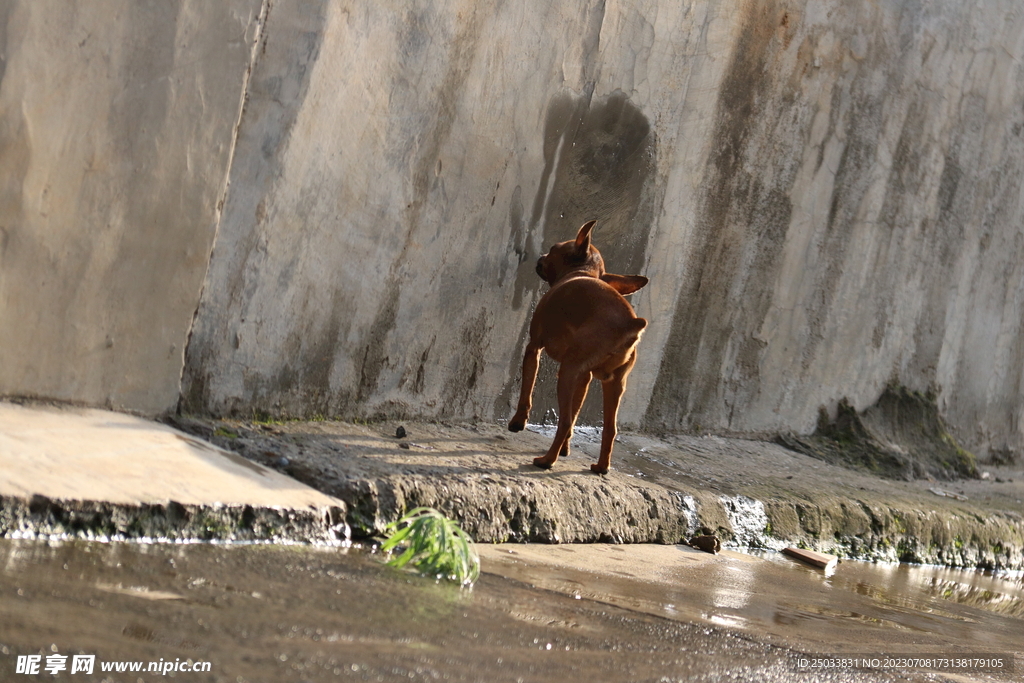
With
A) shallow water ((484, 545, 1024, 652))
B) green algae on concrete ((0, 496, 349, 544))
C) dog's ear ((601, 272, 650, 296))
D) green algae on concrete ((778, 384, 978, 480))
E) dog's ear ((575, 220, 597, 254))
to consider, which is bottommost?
shallow water ((484, 545, 1024, 652))

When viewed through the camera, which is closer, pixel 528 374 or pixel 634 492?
pixel 634 492

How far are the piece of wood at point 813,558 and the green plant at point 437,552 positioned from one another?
7.54 feet

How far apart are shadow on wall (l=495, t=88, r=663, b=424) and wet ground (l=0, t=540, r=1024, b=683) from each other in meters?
1.95

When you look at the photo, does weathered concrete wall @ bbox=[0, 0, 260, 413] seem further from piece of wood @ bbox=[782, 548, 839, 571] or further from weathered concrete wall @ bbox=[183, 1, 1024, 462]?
piece of wood @ bbox=[782, 548, 839, 571]

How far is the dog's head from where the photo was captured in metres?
4.79

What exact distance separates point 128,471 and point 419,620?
1.15 meters

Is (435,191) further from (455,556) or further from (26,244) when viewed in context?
(455,556)

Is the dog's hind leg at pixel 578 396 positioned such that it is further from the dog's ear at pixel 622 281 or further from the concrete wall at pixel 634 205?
the concrete wall at pixel 634 205

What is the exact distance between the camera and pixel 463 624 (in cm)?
230

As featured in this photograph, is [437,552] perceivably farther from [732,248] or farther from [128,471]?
[732,248]

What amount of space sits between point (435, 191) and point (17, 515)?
8.89ft

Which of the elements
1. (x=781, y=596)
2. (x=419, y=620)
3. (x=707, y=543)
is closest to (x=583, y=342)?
(x=707, y=543)

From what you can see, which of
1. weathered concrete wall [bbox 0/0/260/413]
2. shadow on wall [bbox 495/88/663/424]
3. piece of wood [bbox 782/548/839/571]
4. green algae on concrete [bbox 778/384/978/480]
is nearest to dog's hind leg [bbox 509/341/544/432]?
shadow on wall [bbox 495/88/663/424]

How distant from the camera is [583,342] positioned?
431cm
